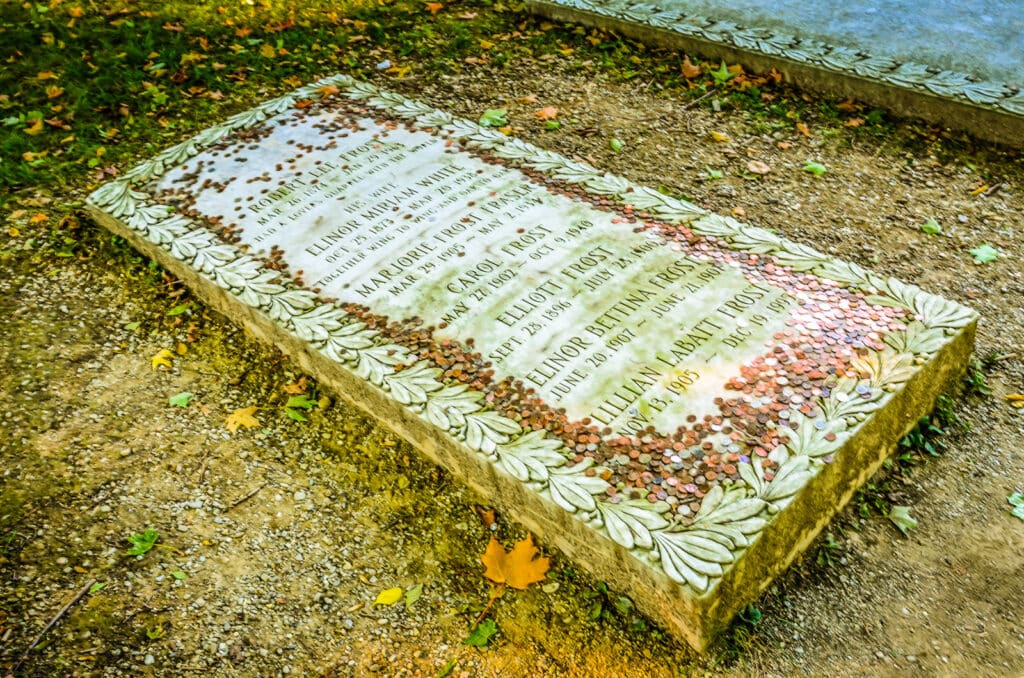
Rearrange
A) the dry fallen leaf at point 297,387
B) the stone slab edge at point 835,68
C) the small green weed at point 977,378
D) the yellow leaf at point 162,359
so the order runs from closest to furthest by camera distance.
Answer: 1. the small green weed at point 977,378
2. the dry fallen leaf at point 297,387
3. the yellow leaf at point 162,359
4. the stone slab edge at point 835,68

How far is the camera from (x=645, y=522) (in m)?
2.72

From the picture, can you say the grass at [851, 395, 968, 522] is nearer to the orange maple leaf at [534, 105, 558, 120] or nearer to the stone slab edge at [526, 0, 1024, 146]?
the stone slab edge at [526, 0, 1024, 146]

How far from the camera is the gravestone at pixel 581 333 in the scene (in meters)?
2.83

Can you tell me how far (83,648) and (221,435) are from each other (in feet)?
3.45

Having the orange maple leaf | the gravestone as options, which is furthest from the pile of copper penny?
the orange maple leaf

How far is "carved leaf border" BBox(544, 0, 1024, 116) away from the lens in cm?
497

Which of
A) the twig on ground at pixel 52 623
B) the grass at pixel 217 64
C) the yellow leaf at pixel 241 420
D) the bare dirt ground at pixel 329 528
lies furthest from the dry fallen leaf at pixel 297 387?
the grass at pixel 217 64

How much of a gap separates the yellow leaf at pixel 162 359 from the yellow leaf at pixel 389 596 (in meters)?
1.70

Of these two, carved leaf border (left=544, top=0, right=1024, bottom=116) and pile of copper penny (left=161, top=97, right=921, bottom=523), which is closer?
pile of copper penny (left=161, top=97, right=921, bottom=523)

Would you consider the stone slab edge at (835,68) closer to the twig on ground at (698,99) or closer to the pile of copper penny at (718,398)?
the twig on ground at (698,99)

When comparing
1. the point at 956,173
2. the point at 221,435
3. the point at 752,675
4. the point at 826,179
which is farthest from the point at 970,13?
the point at 221,435

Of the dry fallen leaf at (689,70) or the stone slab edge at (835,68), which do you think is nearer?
the stone slab edge at (835,68)

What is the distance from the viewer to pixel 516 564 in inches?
122

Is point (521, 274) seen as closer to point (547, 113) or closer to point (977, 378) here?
point (977, 378)
